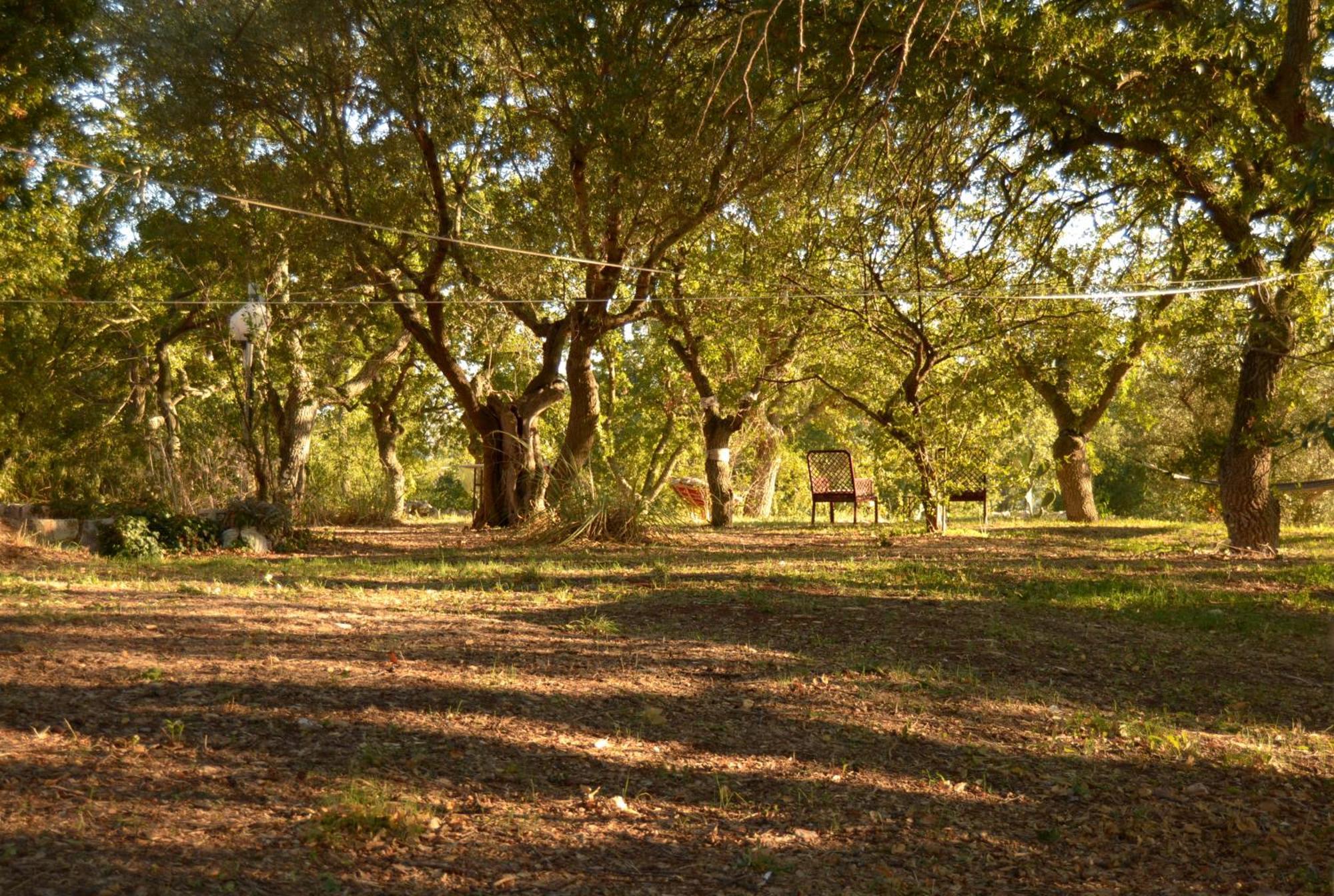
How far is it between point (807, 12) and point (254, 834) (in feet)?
18.8

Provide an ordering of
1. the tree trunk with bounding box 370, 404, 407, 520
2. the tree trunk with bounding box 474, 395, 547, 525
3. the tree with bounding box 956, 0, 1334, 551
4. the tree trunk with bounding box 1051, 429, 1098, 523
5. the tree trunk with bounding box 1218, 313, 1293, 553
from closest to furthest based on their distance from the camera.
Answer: the tree with bounding box 956, 0, 1334, 551
the tree trunk with bounding box 1218, 313, 1293, 553
the tree trunk with bounding box 474, 395, 547, 525
the tree trunk with bounding box 1051, 429, 1098, 523
the tree trunk with bounding box 370, 404, 407, 520

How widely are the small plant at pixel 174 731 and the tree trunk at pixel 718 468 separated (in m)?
12.6

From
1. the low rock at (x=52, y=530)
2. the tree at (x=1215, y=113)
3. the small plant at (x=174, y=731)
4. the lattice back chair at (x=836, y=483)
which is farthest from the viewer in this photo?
the lattice back chair at (x=836, y=483)

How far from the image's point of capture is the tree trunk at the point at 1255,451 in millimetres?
9363

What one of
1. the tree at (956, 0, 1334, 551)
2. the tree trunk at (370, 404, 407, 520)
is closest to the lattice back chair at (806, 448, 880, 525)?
the tree at (956, 0, 1334, 551)

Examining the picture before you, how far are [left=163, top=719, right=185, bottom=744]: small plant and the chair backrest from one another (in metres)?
13.0

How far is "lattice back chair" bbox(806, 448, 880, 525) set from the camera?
15.7 meters

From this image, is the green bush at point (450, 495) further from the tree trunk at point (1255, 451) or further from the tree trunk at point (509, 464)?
the tree trunk at point (1255, 451)

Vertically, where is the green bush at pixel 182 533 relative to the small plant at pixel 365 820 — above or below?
above

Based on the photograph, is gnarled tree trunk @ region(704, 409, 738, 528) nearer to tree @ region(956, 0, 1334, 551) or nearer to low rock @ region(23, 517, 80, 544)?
tree @ region(956, 0, 1334, 551)

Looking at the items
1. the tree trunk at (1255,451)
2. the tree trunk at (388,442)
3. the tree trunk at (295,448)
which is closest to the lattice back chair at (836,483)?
the tree trunk at (1255,451)

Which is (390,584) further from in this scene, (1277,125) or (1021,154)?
(1277,125)

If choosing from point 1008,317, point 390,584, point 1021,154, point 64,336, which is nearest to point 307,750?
point 390,584

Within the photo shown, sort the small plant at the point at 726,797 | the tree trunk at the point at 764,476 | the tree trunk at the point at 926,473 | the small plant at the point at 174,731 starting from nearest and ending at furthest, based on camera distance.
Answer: the small plant at the point at 726,797
the small plant at the point at 174,731
the tree trunk at the point at 926,473
the tree trunk at the point at 764,476
